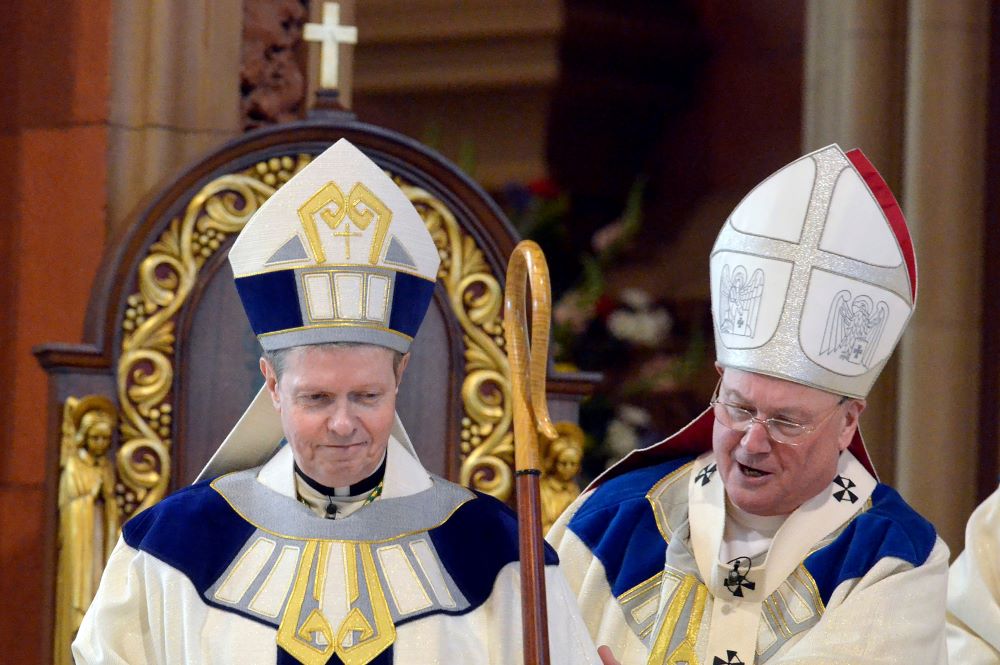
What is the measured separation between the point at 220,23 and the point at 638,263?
9.62 ft

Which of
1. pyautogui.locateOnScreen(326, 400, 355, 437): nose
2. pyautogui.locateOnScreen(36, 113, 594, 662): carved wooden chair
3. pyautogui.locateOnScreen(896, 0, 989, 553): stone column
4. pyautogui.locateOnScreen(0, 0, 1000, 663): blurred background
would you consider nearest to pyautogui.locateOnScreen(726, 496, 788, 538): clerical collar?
pyautogui.locateOnScreen(36, 113, 594, 662): carved wooden chair

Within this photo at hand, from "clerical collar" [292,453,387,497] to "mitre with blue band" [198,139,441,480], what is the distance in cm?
14

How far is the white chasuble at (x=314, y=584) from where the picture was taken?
163 inches

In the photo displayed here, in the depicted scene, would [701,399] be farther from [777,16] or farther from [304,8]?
[304,8]

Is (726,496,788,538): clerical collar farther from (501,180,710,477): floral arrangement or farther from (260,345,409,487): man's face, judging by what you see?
(501,180,710,477): floral arrangement

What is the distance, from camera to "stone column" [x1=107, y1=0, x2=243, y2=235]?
5.84 metres

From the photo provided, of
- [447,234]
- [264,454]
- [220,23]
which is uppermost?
[220,23]

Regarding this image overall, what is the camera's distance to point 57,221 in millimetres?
5855

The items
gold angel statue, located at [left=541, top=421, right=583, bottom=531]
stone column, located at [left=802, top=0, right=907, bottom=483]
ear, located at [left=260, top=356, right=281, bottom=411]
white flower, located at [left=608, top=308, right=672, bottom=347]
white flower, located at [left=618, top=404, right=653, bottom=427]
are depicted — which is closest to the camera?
ear, located at [left=260, top=356, right=281, bottom=411]

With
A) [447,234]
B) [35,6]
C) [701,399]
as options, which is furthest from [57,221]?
[701,399]

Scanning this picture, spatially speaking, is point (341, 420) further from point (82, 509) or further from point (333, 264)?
point (82, 509)

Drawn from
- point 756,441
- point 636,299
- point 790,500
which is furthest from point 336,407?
point 636,299

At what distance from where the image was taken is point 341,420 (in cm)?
409

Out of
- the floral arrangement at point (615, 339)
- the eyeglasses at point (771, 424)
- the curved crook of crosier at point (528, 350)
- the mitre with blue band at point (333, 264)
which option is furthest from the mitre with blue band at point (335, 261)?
the floral arrangement at point (615, 339)
